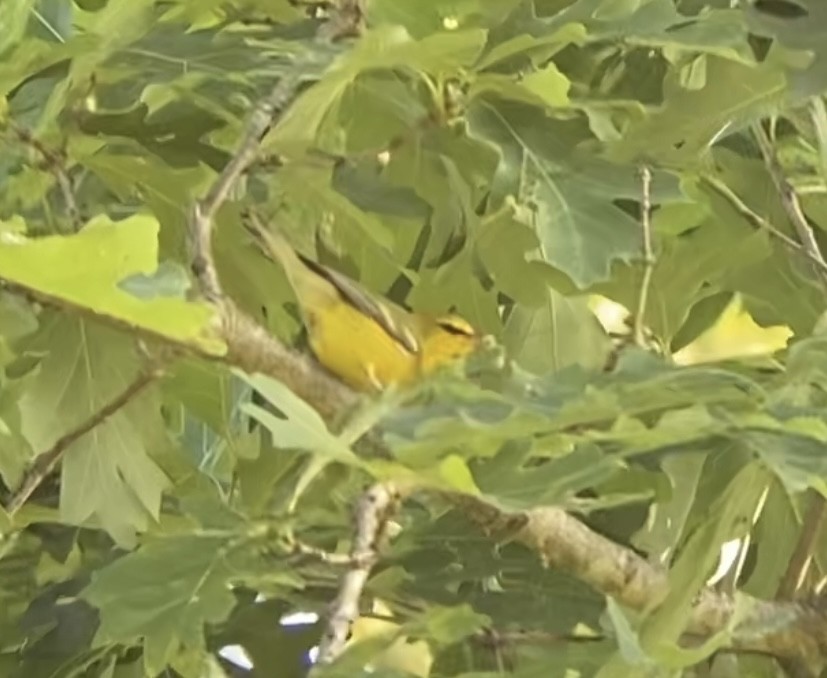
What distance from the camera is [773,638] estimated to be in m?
0.55

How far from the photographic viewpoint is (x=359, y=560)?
17.9 inches

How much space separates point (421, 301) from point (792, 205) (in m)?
0.16

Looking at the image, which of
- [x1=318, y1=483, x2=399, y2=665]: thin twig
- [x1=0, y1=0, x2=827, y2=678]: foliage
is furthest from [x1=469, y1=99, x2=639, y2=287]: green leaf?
[x1=318, y1=483, x2=399, y2=665]: thin twig

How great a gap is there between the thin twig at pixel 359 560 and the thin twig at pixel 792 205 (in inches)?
7.6

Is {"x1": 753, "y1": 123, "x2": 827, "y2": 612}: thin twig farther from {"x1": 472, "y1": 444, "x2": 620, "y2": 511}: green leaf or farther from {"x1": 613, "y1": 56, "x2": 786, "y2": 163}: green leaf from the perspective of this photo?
{"x1": 472, "y1": 444, "x2": 620, "y2": 511}: green leaf

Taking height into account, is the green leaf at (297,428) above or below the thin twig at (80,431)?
above

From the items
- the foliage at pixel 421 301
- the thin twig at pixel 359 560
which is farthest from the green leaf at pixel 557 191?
the thin twig at pixel 359 560

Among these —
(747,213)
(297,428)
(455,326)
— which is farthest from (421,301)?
(297,428)

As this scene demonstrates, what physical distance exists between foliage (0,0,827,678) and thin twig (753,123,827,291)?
13 millimetres

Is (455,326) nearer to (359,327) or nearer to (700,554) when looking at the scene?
(359,327)

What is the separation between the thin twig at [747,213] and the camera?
585 millimetres

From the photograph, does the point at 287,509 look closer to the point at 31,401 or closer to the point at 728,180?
the point at 31,401

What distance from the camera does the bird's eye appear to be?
65cm

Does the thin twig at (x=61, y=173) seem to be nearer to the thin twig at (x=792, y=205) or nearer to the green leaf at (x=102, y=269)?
the green leaf at (x=102, y=269)
